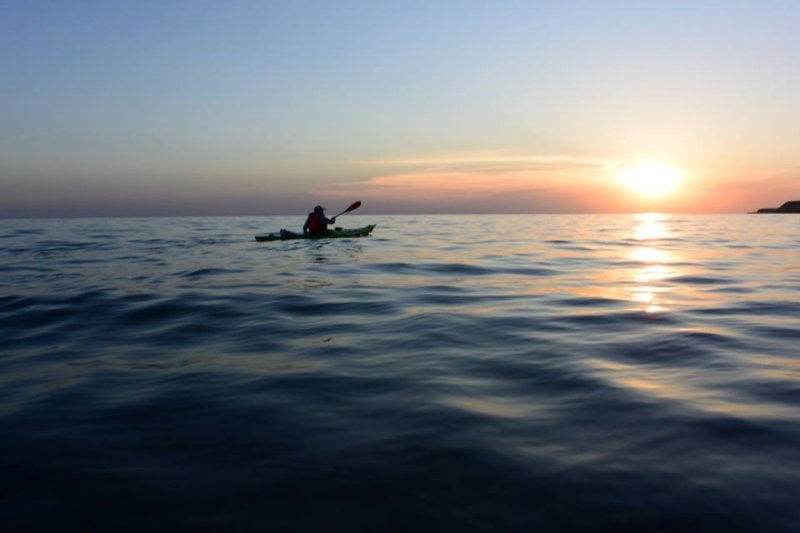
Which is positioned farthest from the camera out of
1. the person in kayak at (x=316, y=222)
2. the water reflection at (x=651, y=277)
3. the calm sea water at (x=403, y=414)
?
the person in kayak at (x=316, y=222)

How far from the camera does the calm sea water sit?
2953mm

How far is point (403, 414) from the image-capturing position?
4.32 metres

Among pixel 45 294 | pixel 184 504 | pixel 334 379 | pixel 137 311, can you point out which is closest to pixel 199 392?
pixel 334 379

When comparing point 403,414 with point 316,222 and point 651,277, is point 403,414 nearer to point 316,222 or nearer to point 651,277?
point 651,277

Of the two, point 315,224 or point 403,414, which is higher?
point 315,224

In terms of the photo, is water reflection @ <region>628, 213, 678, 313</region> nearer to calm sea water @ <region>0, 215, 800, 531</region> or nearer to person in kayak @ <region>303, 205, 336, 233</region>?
calm sea water @ <region>0, 215, 800, 531</region>

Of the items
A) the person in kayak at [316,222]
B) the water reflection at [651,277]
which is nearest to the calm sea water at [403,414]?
the water reflection at [651,277]

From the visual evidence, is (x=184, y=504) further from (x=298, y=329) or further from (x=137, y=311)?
(x=137, y=311)

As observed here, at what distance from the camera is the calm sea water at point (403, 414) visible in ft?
9.69

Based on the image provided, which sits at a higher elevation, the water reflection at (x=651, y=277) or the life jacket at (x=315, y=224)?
the life jacket at (x=315, y=224)

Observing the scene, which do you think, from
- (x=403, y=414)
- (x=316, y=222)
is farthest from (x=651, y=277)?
(x=316, y=222)

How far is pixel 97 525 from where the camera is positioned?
2.82 metres

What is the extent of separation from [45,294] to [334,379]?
9.01m

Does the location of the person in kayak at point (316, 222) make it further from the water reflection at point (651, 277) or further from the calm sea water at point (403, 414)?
the calm sea water at point (403, 414)
